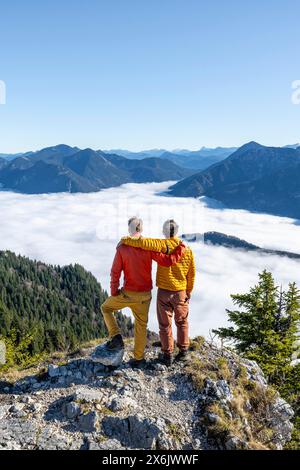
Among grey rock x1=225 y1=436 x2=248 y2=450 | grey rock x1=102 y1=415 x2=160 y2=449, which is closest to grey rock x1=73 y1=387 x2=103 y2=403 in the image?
grey rock x1=102 y1=415 x2=160 y2=449

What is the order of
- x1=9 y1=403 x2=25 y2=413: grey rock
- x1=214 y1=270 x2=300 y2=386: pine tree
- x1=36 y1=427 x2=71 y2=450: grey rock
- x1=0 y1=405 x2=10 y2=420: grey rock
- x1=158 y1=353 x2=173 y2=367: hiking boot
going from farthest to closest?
x1=214 y1=270 x2=300 y2=386: pine tree
x1=158 y1=353 x2=173 y2=367: hiking boot
x1=9 y1=403 x2=25 y2=413: grey rock
x1=0 y1=405 x2=10 y2=420: grey rock
x1=36 y1=427 x2=71 y2=450: grey rock

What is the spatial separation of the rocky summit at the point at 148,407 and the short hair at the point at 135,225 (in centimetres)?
492

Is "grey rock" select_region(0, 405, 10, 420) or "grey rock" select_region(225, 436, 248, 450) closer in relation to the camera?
"grey rock" select_region(225, 436, 248, 450)

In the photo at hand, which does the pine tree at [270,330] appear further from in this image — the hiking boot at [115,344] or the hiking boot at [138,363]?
the hiking boot at [115,344]

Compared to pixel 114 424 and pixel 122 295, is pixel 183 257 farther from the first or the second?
pixel 114 424

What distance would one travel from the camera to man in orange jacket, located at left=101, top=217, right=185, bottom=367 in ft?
41.7

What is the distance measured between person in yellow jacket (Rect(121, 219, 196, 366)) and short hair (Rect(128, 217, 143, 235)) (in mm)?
277

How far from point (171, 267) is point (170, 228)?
1.36 metres

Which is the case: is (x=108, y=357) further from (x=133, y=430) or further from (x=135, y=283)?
(x=133, y=430)

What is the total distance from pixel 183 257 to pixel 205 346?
4.41 metres

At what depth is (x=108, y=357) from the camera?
13.7 meters

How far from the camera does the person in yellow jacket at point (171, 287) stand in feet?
42.1

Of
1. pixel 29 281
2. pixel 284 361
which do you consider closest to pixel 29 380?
pixel 284 361

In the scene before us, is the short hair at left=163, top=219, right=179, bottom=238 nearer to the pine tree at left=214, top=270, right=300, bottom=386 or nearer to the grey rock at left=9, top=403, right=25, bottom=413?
the grey rock at left=9, top=403, right=25, bottom=413
